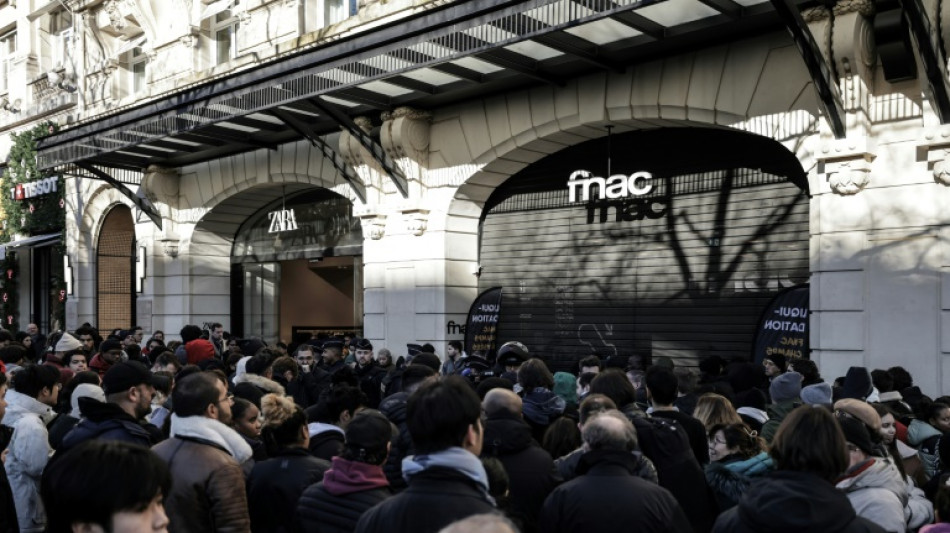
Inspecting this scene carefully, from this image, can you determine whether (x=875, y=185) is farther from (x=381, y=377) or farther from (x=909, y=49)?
(x=381, y=377)

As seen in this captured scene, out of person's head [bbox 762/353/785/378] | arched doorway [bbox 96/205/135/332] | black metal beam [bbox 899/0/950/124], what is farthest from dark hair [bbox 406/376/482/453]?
arched doorway [bbox 96/205/135/332]

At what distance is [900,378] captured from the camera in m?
8.34

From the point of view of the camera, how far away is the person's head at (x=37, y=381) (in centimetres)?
551

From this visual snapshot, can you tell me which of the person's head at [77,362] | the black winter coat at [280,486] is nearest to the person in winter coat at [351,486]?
the black winter coat at [280,486]

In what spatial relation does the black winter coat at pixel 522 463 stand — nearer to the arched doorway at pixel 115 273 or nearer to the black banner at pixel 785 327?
the black banner at pixel 785 327

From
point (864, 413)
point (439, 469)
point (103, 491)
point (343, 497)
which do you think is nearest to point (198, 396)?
point (343, 497)

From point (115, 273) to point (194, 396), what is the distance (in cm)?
2082

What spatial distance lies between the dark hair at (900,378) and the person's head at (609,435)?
5630mm

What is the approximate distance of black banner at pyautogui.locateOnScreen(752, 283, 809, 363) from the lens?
1071 centimetres

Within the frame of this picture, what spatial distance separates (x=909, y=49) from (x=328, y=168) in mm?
10377

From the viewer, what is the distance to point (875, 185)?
955 cm

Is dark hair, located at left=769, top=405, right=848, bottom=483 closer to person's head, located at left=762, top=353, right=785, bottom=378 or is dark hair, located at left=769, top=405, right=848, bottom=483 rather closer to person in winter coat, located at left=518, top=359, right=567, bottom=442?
person in winter coat, located at left=518, top=359, right=567, bottom=442

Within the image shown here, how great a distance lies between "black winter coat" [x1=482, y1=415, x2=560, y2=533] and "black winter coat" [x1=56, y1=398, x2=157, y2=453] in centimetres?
181

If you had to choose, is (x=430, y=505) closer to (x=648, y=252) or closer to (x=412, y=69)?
(x=412, y=69)
